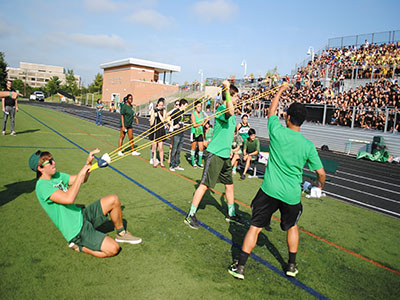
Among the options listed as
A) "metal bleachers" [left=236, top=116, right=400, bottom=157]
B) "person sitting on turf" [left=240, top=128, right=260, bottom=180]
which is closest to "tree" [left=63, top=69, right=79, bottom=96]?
"metal bleachers" [left=236, top=116, right=400, bottom=157]

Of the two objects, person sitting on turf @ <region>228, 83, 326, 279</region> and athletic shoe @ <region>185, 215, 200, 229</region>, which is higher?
person sitting on turf @ <region>228, 83, 326, 279</region>

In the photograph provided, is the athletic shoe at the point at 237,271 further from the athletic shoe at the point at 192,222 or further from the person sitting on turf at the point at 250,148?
the person sitting on turf at the point at 250,148

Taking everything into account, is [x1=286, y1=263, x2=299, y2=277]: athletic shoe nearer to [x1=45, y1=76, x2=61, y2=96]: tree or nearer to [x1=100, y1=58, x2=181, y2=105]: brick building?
[x1=100, y1=58, x2=181, y2=105]: brick building

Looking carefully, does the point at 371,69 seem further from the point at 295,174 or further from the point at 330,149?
Answer: the point at 295,174

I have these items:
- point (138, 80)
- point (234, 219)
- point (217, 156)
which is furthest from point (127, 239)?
point (138, 80)

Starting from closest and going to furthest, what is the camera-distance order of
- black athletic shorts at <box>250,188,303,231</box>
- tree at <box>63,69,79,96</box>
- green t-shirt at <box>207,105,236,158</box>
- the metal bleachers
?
black athletic shorts at <box>250,188,303,231</box>, green t-shirt at <box>207,105,236,158</box>, the metal bleachers, tree at <box>63,69,79,96</box>

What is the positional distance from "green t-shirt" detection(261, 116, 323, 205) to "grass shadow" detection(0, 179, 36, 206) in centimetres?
450

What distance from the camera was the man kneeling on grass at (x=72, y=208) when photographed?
2977 millimetres

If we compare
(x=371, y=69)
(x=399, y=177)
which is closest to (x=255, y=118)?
(x=371, y=69)

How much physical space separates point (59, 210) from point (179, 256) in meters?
1.56

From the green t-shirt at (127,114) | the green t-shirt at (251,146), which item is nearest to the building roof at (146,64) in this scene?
the green t-shirt at (127,114)

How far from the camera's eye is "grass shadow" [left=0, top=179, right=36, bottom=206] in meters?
4.85

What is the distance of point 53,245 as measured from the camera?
11.5ft

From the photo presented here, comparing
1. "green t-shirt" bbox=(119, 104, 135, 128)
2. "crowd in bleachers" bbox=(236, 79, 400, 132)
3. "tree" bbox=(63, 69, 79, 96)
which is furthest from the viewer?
"tree" bbox=(63, 69, 79, 96)
